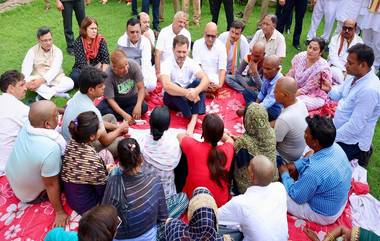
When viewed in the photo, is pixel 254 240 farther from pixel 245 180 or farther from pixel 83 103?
pixel 83 103

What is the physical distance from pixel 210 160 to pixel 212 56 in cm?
292

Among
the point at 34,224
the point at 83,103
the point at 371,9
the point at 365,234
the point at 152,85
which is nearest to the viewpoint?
the point at 365,234

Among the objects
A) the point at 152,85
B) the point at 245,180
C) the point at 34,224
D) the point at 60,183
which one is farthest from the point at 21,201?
the point at 152,85

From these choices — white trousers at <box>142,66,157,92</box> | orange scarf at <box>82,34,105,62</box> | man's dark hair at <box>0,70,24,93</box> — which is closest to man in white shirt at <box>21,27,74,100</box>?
orange scarf at <box>82,34,105,62</box>

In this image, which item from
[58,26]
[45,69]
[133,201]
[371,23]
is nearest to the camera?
[133,201]

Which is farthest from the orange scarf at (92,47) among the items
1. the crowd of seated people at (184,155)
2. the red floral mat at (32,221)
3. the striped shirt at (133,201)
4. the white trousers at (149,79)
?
the striped shirt at (133,201)

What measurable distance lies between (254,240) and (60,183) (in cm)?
184

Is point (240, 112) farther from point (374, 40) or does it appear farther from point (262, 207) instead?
point (374, 40)

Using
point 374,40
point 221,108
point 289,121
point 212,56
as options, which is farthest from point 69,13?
point 374,40

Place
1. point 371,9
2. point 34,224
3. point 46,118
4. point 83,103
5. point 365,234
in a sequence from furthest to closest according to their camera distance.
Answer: point 371,9 < point 83,103 < point 34,224 < point 46,118 < point 365,234

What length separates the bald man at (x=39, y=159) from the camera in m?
3.17

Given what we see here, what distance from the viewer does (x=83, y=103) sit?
3.81 m

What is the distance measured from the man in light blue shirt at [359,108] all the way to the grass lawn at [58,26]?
3.70 feet

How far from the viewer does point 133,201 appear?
9.08 ft
